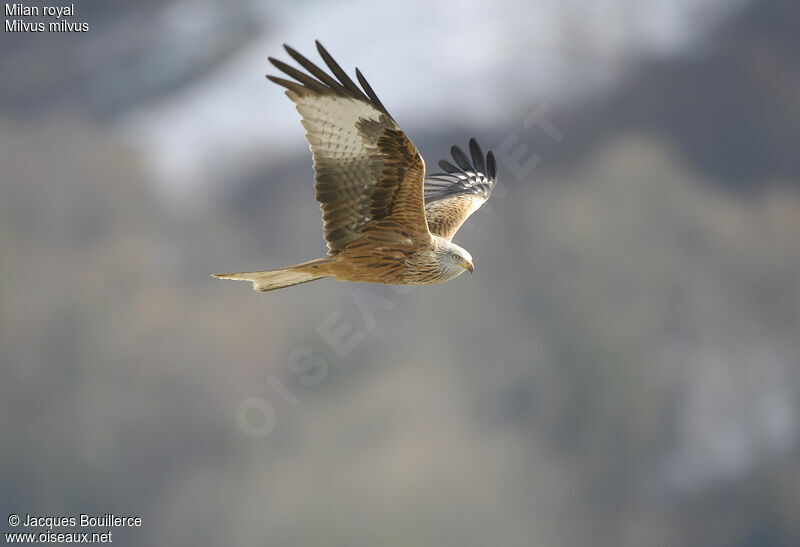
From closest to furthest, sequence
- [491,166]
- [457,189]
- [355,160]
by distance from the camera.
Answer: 1. [355,160]
2. [457,189]
3. [491,166]

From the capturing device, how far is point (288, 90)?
7184 mm

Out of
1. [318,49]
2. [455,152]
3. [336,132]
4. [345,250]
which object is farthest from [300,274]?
[455,152]

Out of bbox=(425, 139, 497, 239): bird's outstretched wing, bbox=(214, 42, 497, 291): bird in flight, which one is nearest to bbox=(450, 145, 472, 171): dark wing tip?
bbox=(425, 139, 497, 239): bird's outstretched wing

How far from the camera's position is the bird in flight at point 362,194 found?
7230mm

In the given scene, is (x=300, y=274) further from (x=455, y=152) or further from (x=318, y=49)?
(x=455, y=152)

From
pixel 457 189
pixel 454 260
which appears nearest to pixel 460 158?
pixel 457 189

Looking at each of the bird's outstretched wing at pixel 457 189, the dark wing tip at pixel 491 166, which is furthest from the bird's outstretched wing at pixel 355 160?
the dark wing tip at pixel 491 166

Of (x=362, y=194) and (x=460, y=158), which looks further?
(x=460, y=158)

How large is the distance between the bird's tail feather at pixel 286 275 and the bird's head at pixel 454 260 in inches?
36.9

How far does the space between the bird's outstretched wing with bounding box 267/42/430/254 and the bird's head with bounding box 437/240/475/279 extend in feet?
0.62

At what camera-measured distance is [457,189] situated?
1046 cm

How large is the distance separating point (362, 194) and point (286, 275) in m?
0.93

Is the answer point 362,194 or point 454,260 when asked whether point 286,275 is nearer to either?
point 362,194

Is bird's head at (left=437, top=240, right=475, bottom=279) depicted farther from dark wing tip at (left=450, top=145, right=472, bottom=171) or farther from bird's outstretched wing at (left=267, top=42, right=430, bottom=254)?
dark wing tip at (left=450, top=145, right=472, bottom=171)
